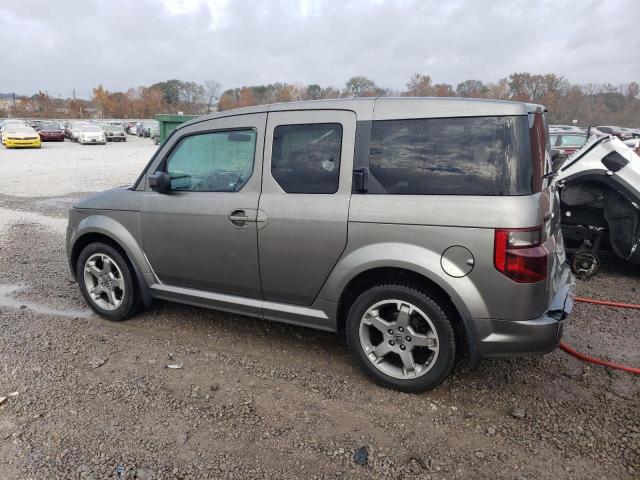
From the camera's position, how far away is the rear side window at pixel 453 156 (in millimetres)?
2920

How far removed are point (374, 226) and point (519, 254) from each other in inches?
35.6

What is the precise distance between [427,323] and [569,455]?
1081 millimetres

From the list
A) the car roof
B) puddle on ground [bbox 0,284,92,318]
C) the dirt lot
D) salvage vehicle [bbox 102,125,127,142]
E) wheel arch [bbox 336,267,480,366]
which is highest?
salvage vehicle [bbox 102,125,127,142]

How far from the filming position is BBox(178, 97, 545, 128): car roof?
9.84ft

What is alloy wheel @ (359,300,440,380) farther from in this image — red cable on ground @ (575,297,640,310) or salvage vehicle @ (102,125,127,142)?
salvage vehicle @ (102,125,127,142)

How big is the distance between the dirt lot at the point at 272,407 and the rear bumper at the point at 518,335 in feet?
1.47

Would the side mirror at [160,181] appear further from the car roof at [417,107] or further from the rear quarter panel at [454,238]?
the rear quarter panel at [454,238]

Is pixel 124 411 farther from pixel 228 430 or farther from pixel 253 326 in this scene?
pixel 253 326

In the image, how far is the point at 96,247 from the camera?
4.52 meters

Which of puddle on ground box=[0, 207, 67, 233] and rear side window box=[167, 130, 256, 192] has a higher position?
rear side window box=[167, 130, 256, 192]

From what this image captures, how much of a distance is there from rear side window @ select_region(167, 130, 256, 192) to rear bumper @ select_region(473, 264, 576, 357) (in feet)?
6.70

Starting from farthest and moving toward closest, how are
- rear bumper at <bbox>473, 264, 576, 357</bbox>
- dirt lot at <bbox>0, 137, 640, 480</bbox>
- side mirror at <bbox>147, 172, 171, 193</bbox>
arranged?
side mirror at <bbox>147, 172, 171, 193</bbox> → rear bumper at <bbox>473, 264, 576, 357</bbox> → dirt lot at <bbox>0, 137, 640, 480</bbox>

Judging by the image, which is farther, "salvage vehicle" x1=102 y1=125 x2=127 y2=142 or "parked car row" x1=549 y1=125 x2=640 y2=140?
"salvage vehicle" x1=102 y1=125 x2=127 y2=142

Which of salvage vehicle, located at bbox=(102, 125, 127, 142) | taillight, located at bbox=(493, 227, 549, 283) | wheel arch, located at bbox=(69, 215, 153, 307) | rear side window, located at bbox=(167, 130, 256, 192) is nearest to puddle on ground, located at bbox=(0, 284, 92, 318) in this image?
wheel arch, located at bbox=(69, 215, 153, 307)
